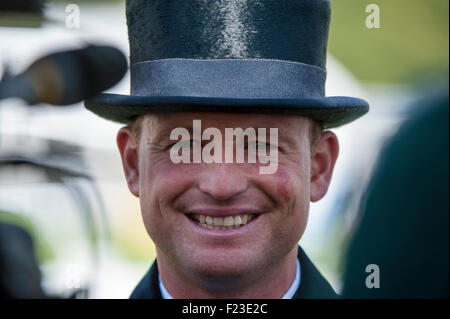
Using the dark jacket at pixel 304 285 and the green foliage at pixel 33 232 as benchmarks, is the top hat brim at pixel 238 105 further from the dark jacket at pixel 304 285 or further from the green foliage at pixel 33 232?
the green foliage at pixel 33 232

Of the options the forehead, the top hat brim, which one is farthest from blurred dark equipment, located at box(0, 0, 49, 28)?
the forehead

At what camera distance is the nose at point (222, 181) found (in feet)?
5.86

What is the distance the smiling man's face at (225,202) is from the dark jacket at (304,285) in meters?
0.26

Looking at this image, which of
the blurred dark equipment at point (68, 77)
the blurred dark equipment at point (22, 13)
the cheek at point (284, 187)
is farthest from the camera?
the blurred dark equipment at point (22, 13)

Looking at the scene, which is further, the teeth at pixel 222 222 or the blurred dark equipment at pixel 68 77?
the blurred dark equipment at pixel 68 77

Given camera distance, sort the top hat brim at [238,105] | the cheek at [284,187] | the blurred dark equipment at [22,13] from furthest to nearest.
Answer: the blurred dark equipment at [22,13] < the cheek at [284,187] < the top hat brim at [238,105]

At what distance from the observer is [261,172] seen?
6.05ft

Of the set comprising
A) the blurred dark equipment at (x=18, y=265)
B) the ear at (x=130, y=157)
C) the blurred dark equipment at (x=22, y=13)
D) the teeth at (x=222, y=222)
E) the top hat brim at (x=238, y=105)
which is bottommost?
the blurred dark equipment at (x=18, y=265)

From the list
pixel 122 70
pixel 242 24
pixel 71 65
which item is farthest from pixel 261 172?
pixel 71 65

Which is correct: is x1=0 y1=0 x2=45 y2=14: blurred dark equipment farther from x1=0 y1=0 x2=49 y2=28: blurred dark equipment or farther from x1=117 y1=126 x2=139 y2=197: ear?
x1=117 y1=126 x2=139 y2=197: ear

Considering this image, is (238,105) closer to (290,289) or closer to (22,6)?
(290,289)

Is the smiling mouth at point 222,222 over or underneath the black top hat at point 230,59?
underneath

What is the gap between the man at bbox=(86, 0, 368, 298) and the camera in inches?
70.4

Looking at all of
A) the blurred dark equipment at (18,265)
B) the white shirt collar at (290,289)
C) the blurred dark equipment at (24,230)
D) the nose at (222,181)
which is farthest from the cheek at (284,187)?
the blurred dark equipment at (18,265)
